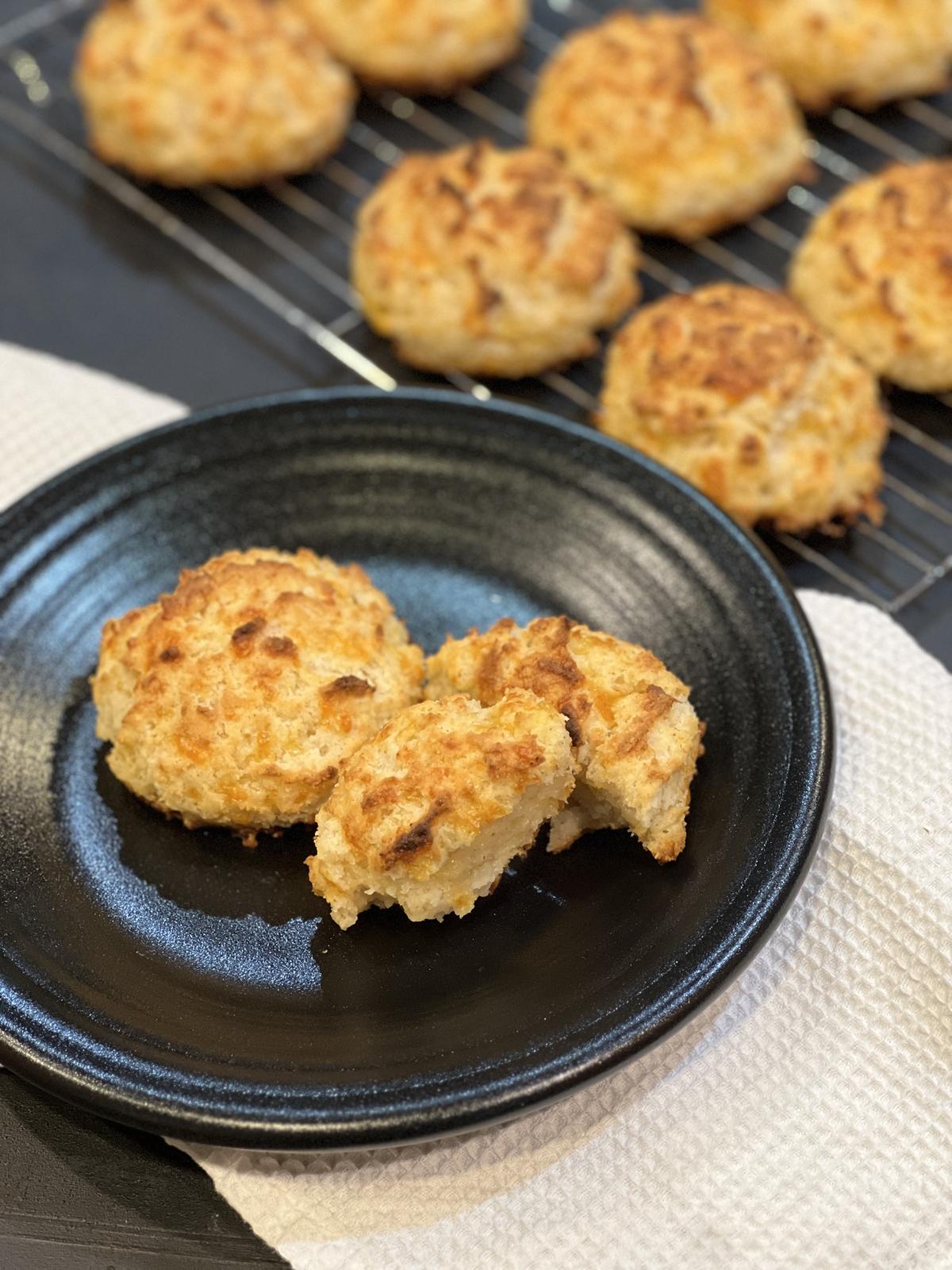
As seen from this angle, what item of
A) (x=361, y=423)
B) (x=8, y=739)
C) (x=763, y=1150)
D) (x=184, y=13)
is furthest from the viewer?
(x=184, y=13)

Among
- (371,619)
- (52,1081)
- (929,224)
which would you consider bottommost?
(52,1081)

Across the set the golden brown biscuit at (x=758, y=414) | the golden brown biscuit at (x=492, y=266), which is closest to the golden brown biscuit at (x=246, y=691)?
the golden brown biscuit at (x=758, y=414)

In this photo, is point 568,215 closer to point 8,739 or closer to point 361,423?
point 361,423

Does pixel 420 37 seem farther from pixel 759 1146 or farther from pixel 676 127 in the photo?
pixel 759 1146

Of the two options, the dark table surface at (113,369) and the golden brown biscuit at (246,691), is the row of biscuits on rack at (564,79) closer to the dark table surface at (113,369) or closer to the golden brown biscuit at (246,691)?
the dark table surface at (113,369)

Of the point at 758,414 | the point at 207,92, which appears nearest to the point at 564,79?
the point at 207,92

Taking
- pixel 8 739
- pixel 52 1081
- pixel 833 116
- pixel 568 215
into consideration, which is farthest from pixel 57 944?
pixel 833 116

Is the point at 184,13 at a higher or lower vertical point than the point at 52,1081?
higher
